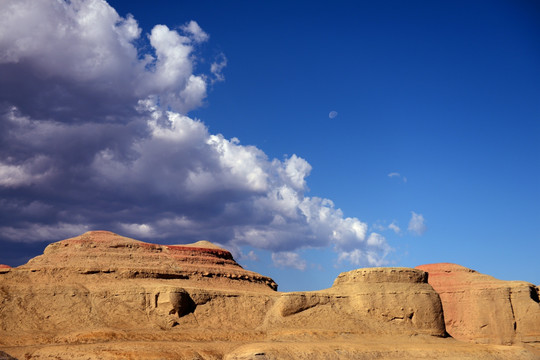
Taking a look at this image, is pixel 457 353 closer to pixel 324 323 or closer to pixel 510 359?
pixel 510 359

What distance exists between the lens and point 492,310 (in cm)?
5722

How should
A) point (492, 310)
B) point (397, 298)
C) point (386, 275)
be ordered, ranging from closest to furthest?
Result: point (397, 298), point (386, 275), point (492, 310)

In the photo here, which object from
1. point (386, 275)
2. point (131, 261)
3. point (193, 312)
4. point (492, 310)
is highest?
point (131, 261)

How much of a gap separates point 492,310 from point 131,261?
37551 mm

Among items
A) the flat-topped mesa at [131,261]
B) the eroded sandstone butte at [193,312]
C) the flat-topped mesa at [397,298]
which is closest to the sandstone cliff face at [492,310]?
the eroded sandstone butte at [193,312]

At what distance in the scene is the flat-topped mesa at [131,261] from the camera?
1709 inches

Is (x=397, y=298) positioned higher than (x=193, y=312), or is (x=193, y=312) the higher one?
(x=397, y=298)

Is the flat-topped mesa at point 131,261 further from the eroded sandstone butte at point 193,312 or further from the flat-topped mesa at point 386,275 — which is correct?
the flat-topped mesa at point 386,275

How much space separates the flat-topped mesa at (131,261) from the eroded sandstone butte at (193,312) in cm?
10

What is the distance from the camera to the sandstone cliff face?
5550cm

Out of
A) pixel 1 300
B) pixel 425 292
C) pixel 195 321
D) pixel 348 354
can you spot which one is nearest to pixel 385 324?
pixel 425 292

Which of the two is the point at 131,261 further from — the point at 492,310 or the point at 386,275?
the point at 492,310

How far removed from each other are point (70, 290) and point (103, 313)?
3584 millimetres

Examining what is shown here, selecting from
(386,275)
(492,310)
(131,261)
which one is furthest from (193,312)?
(492,310)
